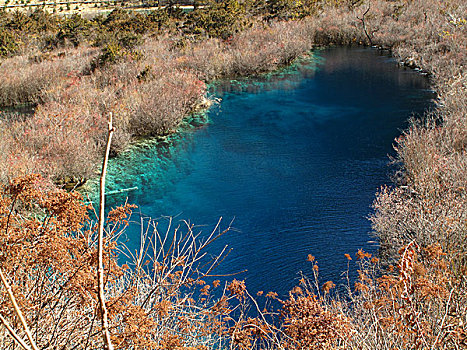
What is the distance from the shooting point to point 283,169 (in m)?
12.1

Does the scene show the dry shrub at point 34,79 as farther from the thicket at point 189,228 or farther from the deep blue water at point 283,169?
the deep blue water at point 283,169

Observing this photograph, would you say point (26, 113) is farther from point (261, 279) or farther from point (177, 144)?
point (261, 279)

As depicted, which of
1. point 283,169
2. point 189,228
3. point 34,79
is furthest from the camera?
point 34,79

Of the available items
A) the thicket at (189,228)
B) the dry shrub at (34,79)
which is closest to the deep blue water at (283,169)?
the thicket at (189,228)

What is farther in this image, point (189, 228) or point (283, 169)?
point (283, 169)

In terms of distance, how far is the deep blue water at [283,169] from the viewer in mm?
8656

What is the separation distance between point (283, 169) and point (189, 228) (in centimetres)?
863

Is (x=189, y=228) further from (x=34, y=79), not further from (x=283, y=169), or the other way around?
(x=34, y=79)

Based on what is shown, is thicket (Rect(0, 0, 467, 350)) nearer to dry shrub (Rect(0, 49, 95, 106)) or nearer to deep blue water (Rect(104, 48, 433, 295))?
dry shrub (Rect(0, 49, 95, 106))

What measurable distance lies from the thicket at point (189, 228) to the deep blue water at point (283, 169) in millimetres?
704

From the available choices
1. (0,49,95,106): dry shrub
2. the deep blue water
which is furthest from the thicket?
the deep blue water

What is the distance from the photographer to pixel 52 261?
302 cm

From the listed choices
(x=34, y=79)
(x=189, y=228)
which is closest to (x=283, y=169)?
(x=189, y=228)

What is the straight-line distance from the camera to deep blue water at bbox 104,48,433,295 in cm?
866
